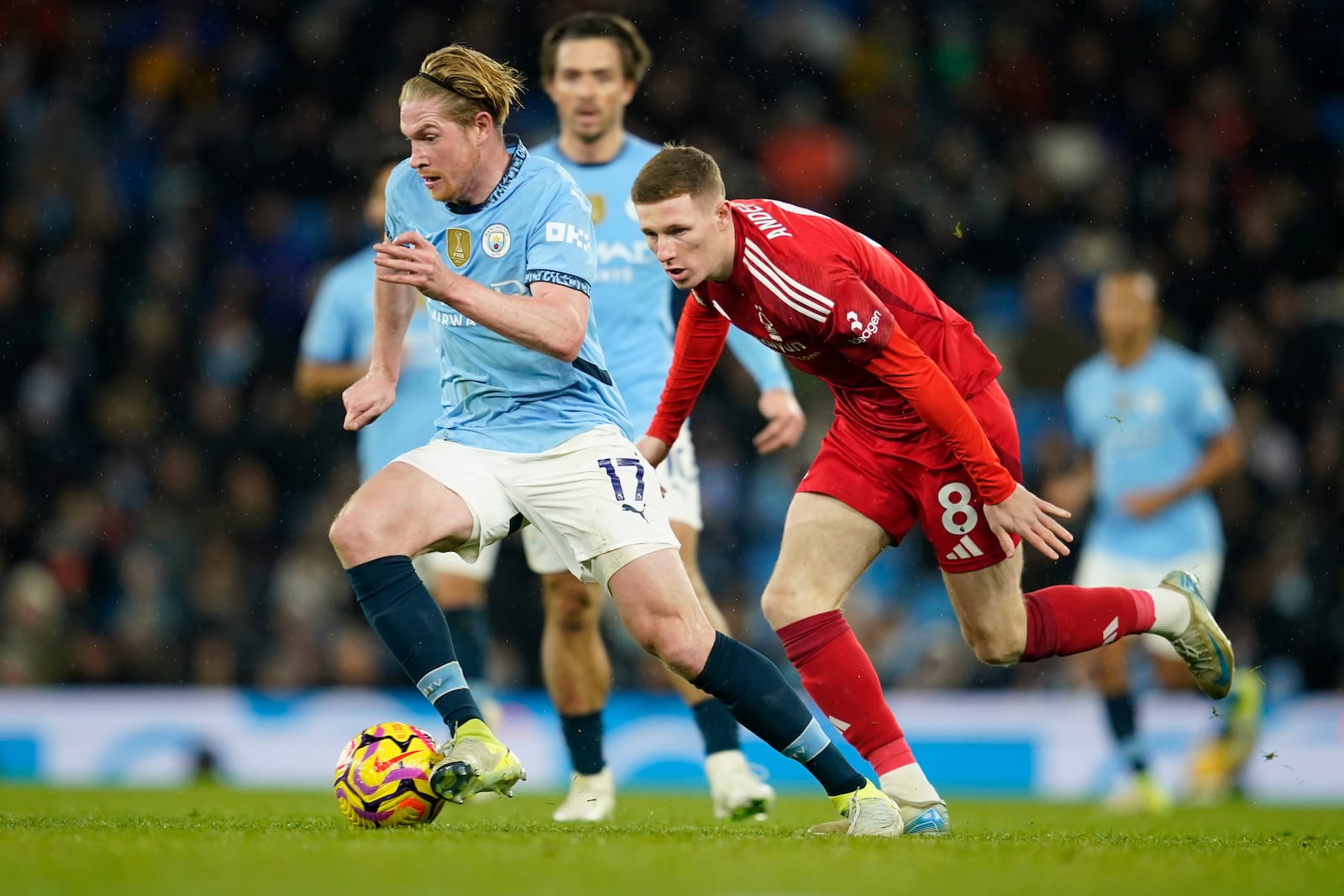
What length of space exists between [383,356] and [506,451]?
509 millimetres

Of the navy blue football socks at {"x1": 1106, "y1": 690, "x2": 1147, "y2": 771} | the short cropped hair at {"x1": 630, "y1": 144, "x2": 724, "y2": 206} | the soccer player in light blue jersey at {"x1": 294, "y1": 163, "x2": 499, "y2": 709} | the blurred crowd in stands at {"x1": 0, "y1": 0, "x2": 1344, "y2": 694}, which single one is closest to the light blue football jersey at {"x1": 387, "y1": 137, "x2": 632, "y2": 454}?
the short cropped hair at {"x1": 630, "y1": 144, "x2": 724, "y2": 206}

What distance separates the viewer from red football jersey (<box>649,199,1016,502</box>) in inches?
188

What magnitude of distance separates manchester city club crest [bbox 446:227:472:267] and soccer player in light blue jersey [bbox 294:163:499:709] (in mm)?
2317

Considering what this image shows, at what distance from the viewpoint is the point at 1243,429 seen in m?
12.1

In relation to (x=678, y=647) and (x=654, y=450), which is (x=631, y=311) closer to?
(x=654, y=450)

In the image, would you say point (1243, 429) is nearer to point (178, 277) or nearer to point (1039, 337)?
point (1039, 337)

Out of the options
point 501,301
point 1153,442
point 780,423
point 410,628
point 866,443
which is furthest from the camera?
point 1153,442

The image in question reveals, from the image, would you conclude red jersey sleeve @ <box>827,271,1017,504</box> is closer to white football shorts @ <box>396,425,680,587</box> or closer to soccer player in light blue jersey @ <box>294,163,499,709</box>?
white football shorts @ <box>396,425,680,587</box>

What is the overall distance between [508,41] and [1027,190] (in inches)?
187

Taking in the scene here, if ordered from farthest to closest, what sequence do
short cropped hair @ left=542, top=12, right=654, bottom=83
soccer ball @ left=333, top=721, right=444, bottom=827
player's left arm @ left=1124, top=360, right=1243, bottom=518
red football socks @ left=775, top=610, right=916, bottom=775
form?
1. player's left arm @ left=1124, top=360, right=1243, bottom=518
2. short cropped hair @ left=542, top=12, right=654, bottom=83
3. red football socks @ left=775, top=610, right=916, bottom=775
4. soccer ball @ left=333, top=721, right=444, bottom=827

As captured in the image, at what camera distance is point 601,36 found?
22.0ft

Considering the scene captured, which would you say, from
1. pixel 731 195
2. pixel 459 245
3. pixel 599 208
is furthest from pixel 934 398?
pixel 731 195

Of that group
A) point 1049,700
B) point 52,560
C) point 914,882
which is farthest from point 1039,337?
point 914,882

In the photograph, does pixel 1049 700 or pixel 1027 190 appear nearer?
pixel 1049 700
